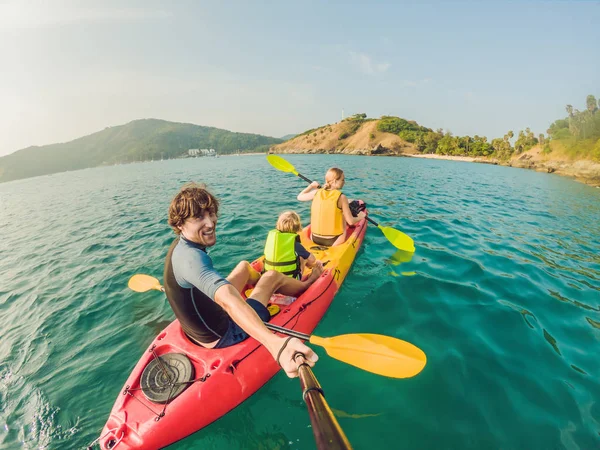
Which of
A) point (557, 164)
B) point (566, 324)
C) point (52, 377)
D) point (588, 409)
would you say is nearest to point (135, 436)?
point (52, 377)

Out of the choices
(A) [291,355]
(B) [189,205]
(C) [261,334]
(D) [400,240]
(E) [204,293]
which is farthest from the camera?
(D) [400,240]

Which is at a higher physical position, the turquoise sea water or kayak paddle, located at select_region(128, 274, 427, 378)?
kayak paddle, located at select_region(128, 274, 427, 378)

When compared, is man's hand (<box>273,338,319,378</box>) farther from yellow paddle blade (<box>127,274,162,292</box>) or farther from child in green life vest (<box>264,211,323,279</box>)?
yellow paddle blade (<box>127,274,162,292</box>)

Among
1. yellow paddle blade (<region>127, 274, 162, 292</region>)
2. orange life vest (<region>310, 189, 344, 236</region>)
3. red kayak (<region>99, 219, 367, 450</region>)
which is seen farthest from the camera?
orange life vest (<region>310, 189, 344, 236</region>)

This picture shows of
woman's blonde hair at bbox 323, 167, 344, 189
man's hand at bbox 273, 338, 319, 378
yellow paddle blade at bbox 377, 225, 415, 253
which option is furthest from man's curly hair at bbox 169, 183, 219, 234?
yellow paddle blade at bbox 377, 225, 415, 253

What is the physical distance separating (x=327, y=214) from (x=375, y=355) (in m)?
3.83

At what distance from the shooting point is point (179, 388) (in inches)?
107

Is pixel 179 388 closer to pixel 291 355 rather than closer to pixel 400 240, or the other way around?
pixel 291 355

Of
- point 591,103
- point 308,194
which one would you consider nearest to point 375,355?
point 308,194

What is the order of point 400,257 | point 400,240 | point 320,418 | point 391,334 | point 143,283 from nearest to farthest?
point 320,418 → point 391,334 → point 143,283 → point 400,257 → point 400,240

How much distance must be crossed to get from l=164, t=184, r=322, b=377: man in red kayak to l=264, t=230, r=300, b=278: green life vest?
2.53ft

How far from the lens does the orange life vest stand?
5767 mm

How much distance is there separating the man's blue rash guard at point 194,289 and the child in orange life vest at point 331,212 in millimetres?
3544

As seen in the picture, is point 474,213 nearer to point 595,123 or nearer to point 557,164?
point 557,164
